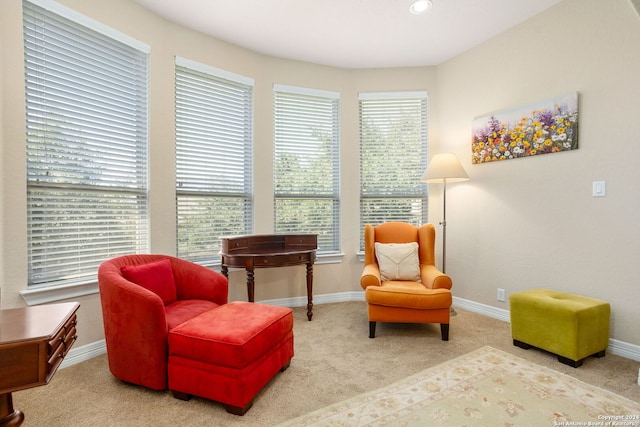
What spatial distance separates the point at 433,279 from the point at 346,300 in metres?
1.40

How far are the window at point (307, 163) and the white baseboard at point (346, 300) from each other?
0.59 metres

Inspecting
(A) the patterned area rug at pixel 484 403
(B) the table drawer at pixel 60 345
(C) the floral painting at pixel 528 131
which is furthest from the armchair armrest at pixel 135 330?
(C) the floral painting at pixel 528 131

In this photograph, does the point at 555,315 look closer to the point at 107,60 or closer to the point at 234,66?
the point at 234,66

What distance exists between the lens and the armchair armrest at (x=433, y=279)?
2.73m

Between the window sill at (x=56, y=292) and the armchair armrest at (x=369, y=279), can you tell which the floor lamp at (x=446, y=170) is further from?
the window sill at (x=56, y=292)

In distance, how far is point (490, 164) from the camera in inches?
131

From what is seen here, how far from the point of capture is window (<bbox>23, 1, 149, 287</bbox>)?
2176mm

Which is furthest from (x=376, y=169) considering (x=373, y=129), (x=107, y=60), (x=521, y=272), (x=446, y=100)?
(x=107, y=60)

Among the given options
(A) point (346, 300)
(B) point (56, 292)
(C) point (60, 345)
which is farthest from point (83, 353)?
(A) point (346, 300)

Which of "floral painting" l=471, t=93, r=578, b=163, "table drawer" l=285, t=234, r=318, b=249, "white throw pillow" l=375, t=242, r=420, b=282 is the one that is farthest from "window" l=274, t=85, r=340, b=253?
"floral painting" l=471, t=93, r=578, b=163

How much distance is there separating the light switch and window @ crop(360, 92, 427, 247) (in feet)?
5.44

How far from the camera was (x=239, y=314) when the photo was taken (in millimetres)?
2072

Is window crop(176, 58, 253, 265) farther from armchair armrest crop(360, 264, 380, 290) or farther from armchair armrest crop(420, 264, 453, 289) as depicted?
armchair armrest crop(420, 264, 453, 289)

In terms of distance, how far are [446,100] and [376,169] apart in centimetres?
114
